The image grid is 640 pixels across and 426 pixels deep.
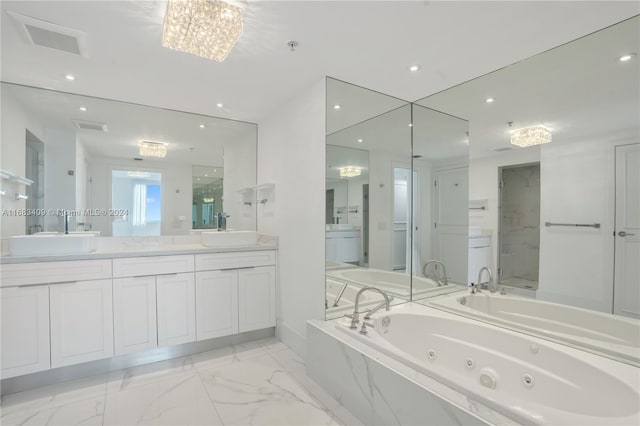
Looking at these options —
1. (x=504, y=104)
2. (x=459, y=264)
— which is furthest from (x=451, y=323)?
(x=504, y=104)

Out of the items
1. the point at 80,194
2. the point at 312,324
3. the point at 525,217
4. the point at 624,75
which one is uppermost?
the point at 624,75

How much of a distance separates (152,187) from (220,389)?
1977 millimetres

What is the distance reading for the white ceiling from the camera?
63.9 inches

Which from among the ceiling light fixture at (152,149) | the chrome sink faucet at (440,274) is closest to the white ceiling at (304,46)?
the ceiling light fixture at (152,149)

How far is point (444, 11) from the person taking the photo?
1639 mm

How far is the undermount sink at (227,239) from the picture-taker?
117 inches

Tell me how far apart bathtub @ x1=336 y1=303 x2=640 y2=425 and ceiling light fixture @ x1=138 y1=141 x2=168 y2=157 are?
2.41 metres

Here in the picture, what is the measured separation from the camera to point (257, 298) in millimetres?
3006

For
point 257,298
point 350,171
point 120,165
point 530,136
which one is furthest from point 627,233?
point 120,165

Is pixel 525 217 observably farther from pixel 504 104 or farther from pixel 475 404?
pixel 475 404

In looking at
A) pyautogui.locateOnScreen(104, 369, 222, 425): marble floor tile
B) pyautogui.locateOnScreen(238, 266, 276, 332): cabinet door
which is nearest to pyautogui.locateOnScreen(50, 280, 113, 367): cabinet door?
pyautogui.locateOnScreen(104, 369, 222, 425): marble floor tile

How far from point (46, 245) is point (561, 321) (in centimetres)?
355

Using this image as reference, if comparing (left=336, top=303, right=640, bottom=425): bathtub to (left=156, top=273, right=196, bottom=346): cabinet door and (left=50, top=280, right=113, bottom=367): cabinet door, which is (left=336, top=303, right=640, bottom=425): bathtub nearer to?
(left=156, top=273, right=196, bottom=346): cabinet door

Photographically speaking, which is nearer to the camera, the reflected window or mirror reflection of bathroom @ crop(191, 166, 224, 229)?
the reflected window
